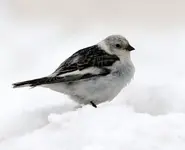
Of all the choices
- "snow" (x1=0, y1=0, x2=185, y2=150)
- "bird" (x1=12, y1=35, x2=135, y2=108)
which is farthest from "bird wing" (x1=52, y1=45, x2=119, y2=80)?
"snow" (x1=0, y1=0, x2=185, y2=150)

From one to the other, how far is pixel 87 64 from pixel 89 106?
969mm

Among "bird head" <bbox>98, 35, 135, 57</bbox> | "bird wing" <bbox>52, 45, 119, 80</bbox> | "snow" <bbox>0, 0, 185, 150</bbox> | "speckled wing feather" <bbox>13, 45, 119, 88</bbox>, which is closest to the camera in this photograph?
"snow" <bbox>0, 0, 185, 150</bbox>

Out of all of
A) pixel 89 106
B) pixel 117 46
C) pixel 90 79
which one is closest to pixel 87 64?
pixel 90 79

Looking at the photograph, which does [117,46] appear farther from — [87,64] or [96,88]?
[96,88]

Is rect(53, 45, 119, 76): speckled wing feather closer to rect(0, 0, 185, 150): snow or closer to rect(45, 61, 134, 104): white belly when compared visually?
rect(45, 61, 134, 104): white belly

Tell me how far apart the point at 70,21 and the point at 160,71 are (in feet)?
10.8

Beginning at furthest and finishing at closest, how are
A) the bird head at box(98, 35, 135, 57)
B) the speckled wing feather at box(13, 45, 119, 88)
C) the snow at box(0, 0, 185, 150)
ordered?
1. the bird head at box(98, 35, 135, 57)
2. the speckled wing feather at box(13, 45, 119, 88)
3. the snow at box(0, 0, 185, 150)

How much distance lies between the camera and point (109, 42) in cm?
686

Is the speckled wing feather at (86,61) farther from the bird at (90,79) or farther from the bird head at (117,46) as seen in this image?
the bird head at (117,46)

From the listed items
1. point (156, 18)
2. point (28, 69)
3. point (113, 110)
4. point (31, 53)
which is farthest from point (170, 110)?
point (156, 18)

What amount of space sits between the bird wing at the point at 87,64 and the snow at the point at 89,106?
0.25 meters

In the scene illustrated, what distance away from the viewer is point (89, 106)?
5.61 m

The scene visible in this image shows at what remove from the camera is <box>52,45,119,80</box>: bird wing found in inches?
252

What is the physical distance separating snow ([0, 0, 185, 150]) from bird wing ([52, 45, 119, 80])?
0.25 metres
